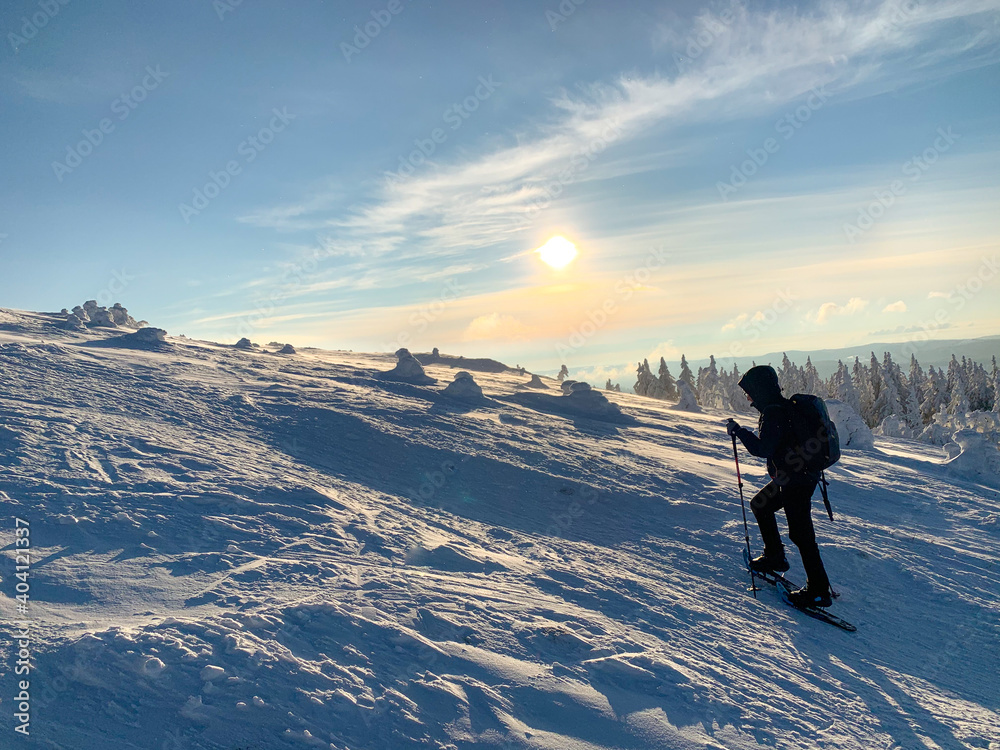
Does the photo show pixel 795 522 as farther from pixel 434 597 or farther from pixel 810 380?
pixel 810 380

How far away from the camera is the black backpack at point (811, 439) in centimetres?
664

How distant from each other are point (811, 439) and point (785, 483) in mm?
630

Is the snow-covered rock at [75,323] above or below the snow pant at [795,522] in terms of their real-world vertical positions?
above

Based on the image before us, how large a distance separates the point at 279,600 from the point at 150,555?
1714 millimetres

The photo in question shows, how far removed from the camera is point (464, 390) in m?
16.7

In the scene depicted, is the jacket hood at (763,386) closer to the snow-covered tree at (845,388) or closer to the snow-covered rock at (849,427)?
the snow-covered rock at (849,427)

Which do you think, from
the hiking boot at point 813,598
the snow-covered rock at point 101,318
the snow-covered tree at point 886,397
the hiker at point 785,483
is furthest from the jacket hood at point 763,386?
the snow-covered tree at point 886,397

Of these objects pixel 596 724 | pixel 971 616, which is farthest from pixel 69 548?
pixel 971 616

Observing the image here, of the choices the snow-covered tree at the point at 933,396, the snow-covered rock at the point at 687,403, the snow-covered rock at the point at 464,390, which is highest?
the snow-covered rock at the point at 464,390

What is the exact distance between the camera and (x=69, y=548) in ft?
18.1

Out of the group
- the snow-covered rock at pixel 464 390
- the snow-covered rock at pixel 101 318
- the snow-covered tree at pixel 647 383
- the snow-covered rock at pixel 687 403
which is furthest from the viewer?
the snow-covered tree at pixel 647 383

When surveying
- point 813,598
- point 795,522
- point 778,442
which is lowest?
point 813,598

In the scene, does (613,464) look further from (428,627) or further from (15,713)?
(15,713)

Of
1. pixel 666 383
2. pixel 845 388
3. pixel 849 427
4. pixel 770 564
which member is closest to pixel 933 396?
pixel 845 388
